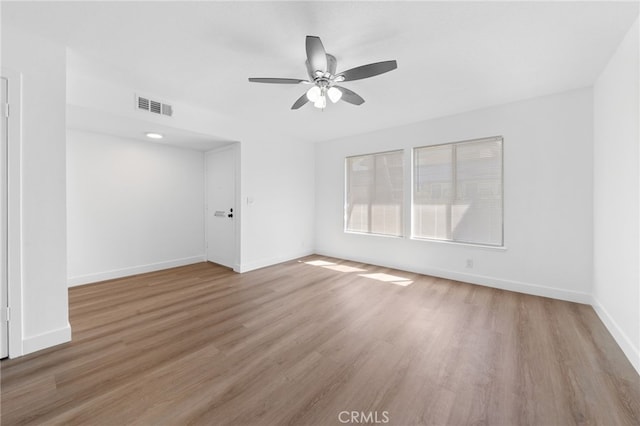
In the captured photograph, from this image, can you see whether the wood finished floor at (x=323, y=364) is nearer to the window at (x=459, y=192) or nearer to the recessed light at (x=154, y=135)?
the window at (x=459, y=192)

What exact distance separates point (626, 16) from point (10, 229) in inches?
188

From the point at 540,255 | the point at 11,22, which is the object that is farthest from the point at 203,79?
the point at 540,255

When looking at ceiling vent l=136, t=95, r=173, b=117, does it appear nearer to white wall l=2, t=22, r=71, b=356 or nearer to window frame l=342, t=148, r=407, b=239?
white wall l=2, t=22, r=71, b=356

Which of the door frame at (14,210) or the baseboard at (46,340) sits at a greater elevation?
the door frame at (14,210)

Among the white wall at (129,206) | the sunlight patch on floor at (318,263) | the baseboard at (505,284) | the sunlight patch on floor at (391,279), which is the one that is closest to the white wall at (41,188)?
the white wall at (129,206)

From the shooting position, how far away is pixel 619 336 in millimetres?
2025

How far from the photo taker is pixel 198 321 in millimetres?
2451

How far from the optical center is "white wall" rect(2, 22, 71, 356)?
1904 mm

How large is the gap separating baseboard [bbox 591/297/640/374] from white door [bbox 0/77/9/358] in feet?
15.1

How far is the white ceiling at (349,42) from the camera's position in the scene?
1701 mm

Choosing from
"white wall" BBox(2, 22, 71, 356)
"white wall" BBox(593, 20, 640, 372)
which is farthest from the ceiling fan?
"white wall" BBox(593, 20, 640, 372)

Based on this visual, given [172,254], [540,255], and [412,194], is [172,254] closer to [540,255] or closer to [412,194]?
[412,194]

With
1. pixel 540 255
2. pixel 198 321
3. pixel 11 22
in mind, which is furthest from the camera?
pixel 540 255

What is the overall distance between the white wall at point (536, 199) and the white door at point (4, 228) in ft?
14.9
